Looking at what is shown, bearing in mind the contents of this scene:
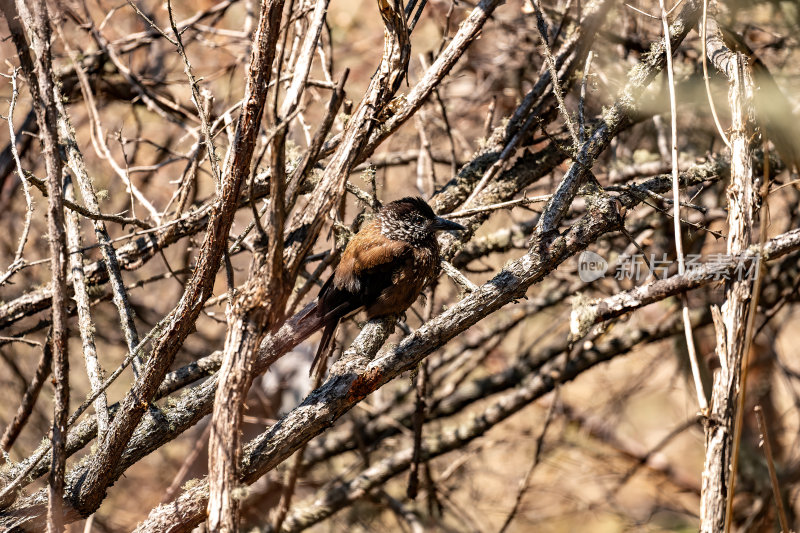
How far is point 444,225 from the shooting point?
3934 mm

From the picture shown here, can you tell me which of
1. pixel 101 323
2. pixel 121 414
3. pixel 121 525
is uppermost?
pixel 101 323

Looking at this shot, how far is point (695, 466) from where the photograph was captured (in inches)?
295

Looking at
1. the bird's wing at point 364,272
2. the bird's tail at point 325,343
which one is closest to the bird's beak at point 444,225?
the bird's wing at point 364,272

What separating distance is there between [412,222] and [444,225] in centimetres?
18

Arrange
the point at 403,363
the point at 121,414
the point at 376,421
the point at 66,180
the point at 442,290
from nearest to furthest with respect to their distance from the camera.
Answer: the point at 121,414
the point at 403,363
the point at 66,180
the point at 376,421
the point at 442,290

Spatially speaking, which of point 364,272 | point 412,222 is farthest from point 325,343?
point 412,222

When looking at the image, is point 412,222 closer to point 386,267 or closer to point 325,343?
point 386,267

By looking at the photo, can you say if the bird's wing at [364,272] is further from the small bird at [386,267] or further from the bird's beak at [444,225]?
the bird's beak at [444,225]

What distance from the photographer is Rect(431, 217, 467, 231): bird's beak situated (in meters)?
3.89

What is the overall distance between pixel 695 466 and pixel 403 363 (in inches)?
225

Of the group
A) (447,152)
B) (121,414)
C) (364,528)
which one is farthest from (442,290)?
(121,414)

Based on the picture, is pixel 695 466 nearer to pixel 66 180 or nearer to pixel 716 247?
pixel 716 247

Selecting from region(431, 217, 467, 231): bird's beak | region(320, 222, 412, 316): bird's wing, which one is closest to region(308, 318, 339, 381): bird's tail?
region(320, 222, 412, 316): bird's wing

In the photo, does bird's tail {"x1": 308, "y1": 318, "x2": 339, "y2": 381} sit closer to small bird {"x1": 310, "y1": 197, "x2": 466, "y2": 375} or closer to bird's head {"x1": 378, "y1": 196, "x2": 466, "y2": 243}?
small bird {"x1": 310, "y1": 197, "x2": 466, "y2": 375}
